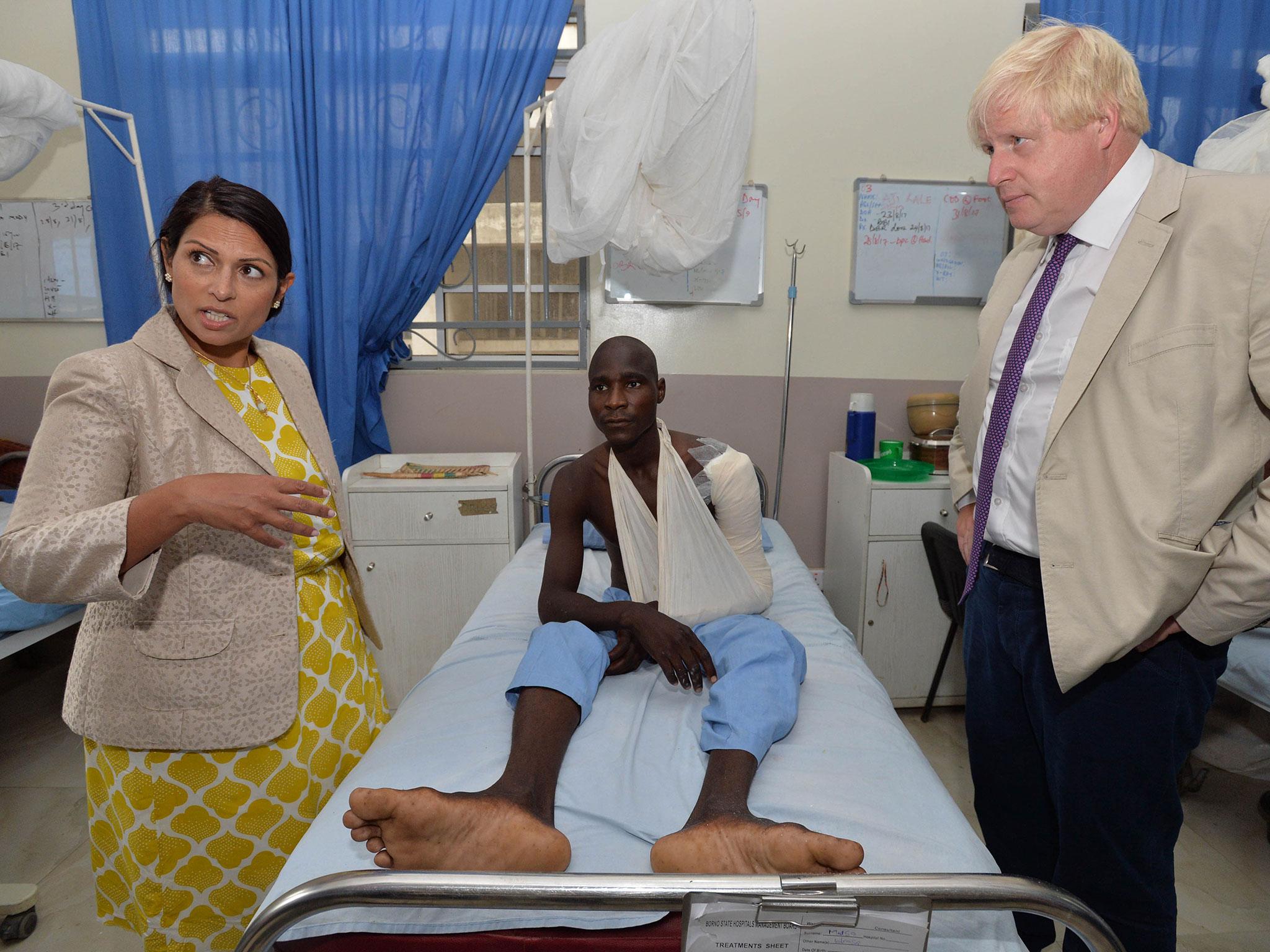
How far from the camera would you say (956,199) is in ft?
10.4

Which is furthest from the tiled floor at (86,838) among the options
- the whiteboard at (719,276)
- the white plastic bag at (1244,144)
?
the white plastic bag at (1244,144)

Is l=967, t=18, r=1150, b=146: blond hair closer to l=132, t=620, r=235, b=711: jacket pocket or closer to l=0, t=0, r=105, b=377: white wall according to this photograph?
l=132, t=620, r=235, b=711: jacket pocket

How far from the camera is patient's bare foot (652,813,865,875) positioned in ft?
3.36

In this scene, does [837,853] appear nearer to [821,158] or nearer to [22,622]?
[22,622]

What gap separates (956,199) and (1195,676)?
2378mm

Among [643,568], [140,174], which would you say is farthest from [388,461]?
[643,568]

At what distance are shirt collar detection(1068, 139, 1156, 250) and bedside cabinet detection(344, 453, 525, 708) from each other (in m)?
2.01

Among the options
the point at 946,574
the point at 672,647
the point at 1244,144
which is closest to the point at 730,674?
the point at 672,647

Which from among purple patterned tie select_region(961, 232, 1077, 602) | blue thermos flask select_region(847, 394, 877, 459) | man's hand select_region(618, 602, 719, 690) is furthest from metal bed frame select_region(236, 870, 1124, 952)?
blue thermos flask select_region(847, 394, 877, 459)

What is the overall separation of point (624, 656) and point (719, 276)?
1881 mm

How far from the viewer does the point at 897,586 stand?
2955mm

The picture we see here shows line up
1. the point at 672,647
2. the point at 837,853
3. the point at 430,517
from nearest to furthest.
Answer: the point at 837,853
the point at 672,647
the point at 430,517

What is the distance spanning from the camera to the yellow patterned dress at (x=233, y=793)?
136 centimetres

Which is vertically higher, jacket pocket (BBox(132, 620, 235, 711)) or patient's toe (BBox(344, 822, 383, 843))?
jacket pocket (BBox(132, 620, 235, 711))
